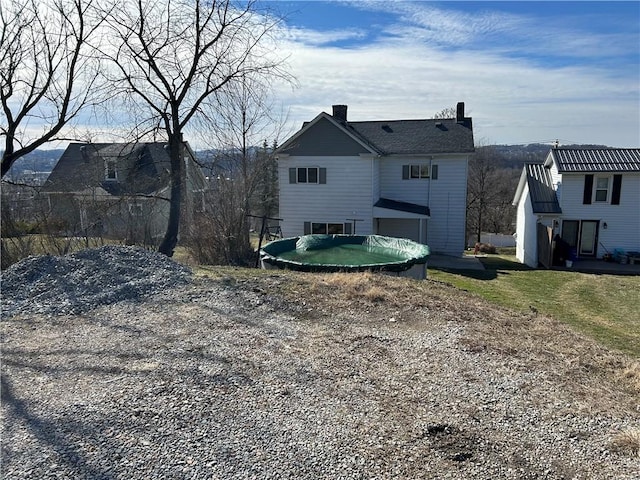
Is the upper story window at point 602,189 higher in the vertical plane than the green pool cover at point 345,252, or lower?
higher

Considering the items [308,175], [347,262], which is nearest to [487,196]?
[308,175]

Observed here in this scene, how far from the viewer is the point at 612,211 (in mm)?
20219

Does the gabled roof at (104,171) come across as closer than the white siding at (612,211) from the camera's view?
Yes

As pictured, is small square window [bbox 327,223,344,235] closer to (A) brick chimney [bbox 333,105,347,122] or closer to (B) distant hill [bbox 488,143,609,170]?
(A) brick chimney [bbox 333,105,347,122]

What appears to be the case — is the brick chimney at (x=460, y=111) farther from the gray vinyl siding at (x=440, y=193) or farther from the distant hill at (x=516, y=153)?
the distant hill at (x=516, y=153)

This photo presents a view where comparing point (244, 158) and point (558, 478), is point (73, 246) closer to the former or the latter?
point (244, 158)

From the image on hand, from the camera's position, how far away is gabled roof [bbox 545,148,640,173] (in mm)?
19703

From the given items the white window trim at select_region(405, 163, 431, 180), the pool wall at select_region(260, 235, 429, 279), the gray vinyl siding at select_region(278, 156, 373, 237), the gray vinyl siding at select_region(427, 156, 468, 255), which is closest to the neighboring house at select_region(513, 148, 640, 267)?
the gray vinyl siding at select_region(427, 156, 468, 255)

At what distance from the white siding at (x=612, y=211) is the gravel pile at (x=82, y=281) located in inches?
716

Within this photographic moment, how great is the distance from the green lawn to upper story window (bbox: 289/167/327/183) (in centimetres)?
665

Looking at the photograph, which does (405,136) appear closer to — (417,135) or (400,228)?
(417,135)

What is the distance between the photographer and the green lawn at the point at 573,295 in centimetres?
945

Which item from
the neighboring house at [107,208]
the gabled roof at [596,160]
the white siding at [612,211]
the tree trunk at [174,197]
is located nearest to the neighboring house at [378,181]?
the gabled roof at [596,160]

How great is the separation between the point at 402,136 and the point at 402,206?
3.70 metres
